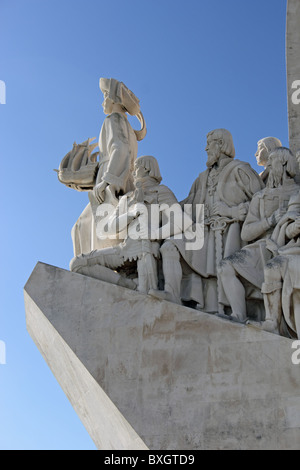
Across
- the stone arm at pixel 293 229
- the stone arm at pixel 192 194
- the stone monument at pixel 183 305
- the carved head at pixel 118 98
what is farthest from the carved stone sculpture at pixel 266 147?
the stone arm at pixel 293 229

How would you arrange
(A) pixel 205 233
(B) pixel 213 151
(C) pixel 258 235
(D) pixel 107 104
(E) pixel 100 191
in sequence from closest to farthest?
(C) pixel 258 235, (A) pixel 205 233, (B) pixel 213 151, (E) pixel 100 191, (D) pixel 107 104

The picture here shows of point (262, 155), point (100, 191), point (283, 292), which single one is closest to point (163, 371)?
point (283, 292)

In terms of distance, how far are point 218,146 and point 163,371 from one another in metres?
3.05

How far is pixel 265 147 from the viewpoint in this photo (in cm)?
1235

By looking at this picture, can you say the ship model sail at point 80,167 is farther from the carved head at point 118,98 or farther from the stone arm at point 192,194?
the stone arm at point 192,194

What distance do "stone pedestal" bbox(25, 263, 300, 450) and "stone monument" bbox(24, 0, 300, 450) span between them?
1 centimetres

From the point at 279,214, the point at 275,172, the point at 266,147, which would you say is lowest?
the point at 279,214

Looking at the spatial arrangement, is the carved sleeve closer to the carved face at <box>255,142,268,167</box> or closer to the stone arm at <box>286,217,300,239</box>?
the stone arm at <box>286,217,300,239</box>

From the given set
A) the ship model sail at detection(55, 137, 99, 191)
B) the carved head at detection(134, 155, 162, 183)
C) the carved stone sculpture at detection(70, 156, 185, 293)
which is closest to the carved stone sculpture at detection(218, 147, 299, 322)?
the carved stone sculpture at detection(70, 156, 185, 293)

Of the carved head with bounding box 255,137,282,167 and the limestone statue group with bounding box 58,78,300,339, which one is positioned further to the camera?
the carved head with bounding box 255,137,282,167

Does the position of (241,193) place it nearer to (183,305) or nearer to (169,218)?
(169,218)

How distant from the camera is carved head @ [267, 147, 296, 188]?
1077 centimetres
